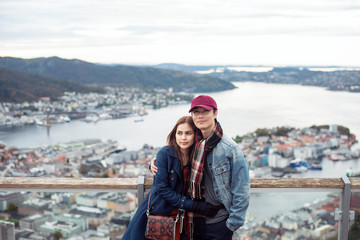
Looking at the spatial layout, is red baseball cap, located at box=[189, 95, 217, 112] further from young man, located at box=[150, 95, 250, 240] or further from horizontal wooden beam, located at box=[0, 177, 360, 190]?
horizontal wooden beam, located at box=[0, 177, 360, 190]

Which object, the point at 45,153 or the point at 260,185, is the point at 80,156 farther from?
the point at 260,185

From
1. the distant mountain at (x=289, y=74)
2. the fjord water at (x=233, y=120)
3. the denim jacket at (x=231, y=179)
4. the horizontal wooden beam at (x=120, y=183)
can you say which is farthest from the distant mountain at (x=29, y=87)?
the denim jacket at (x=231, y=179)

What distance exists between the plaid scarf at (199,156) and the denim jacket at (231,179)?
21 mm

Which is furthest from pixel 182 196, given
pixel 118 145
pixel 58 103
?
pixel 58 103

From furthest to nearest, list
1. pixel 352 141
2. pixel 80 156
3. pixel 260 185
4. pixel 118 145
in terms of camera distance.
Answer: pixel 118 145 < pixel 352 141 < pixel 80 156 < pixel 260 185

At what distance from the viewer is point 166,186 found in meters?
1.25

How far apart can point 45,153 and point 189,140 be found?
2308 centimetres

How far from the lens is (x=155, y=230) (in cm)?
A: 128

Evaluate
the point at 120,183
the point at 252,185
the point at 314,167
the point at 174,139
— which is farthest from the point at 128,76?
the point at 174,139

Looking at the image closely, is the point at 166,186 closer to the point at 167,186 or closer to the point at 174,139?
the point at 167,186

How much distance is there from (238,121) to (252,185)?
30.1 m

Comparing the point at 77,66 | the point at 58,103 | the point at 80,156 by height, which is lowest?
the point at 80,156

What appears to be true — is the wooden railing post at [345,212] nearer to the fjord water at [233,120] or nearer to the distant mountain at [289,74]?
the fjord water at [233,120]

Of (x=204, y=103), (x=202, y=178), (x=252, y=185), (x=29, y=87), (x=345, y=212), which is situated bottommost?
(x=345, y=212)
